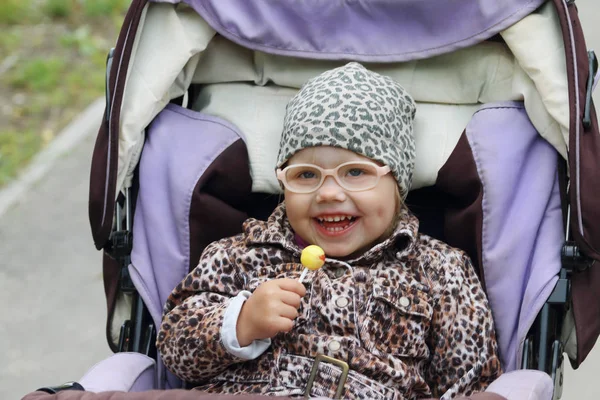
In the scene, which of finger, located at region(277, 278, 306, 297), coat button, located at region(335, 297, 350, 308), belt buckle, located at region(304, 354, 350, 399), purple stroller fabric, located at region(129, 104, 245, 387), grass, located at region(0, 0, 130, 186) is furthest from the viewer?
grass, located at region(0, 0, 130, 186)

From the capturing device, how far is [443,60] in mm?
2562

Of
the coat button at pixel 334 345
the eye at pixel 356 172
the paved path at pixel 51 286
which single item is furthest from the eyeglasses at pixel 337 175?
the paved path at pixel 51 286

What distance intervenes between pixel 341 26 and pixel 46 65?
3.03m

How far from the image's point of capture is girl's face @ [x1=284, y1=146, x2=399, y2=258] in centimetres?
225

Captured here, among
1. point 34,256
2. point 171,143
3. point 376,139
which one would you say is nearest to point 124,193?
point 171,143

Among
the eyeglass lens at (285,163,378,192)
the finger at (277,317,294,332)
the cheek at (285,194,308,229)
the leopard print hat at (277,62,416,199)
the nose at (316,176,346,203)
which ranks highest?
the leopard print hat at (277,62,416,199)

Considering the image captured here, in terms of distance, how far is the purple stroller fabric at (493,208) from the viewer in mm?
2305

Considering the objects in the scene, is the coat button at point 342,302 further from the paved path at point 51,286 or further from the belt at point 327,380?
the paved path at point 51,286

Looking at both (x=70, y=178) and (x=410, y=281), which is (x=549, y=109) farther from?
(x=70, y=178)

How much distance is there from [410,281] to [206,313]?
47 centimetres

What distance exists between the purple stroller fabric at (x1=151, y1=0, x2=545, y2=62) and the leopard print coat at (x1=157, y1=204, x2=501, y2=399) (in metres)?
0.47

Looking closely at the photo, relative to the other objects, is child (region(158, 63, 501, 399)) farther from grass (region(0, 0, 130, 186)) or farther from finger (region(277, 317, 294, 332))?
grass (region(0, 0, 130, 186))

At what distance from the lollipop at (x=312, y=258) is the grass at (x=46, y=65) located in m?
2.68

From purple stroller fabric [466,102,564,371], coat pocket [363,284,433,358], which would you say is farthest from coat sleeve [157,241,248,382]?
purple stroller fabric [466,102,564,371]
